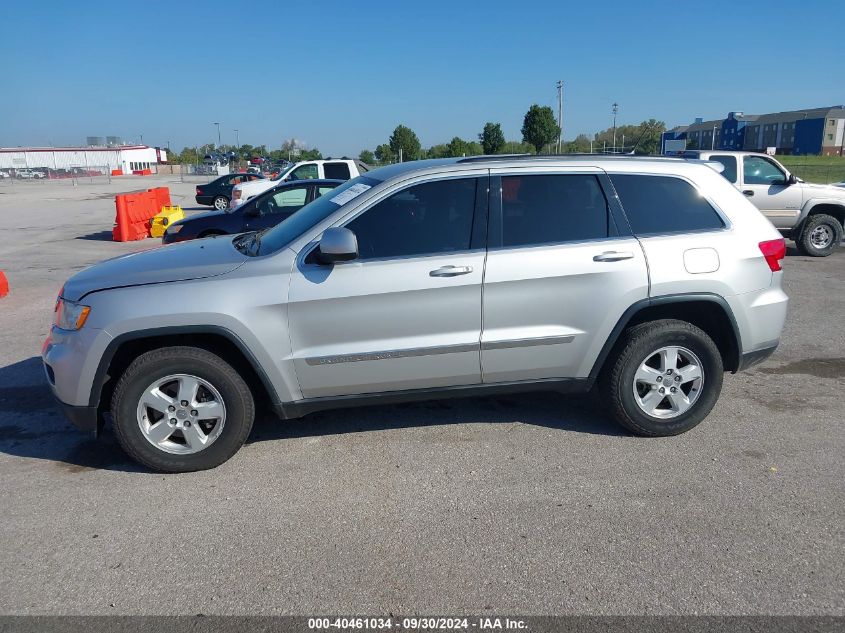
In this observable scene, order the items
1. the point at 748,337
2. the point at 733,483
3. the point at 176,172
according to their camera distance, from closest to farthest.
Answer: the point at 733,483
the point at 748,337
the point at 176,172

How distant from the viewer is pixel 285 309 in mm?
3939

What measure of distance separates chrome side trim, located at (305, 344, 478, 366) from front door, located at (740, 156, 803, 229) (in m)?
9.61

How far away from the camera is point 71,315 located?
13.1 ft

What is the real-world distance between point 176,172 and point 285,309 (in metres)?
88.7

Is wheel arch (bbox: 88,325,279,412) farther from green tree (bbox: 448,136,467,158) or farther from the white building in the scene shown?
the white building

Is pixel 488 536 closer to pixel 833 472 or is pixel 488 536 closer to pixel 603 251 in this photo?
pixel 603 251

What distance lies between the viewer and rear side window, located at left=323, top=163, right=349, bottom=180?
685 inches

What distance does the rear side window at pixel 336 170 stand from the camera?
1741 cm

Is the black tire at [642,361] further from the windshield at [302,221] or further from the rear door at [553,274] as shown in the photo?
the windshield at [302,221]

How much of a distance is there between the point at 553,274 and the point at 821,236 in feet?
33.5

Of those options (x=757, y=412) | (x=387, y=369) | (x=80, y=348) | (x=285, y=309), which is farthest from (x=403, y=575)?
(x=757, y=412)

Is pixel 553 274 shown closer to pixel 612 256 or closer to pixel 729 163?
pixel 612 256

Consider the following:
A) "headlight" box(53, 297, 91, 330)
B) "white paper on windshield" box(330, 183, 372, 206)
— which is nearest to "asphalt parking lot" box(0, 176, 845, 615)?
"headlight" box(53, 297, 91, 330)

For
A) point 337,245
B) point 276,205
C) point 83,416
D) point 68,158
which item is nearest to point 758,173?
point 276,205
